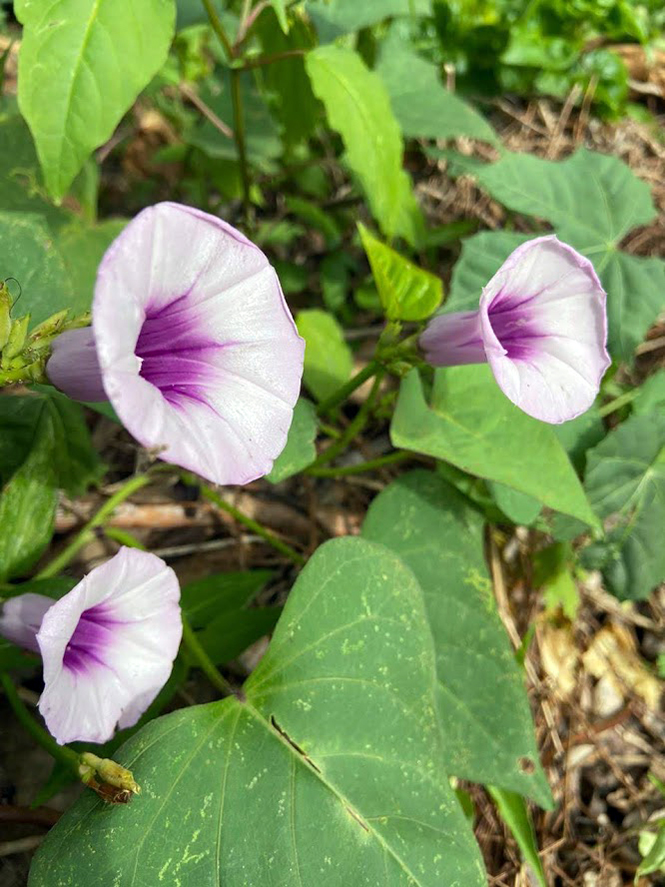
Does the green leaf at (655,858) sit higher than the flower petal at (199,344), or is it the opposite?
the flower petal at (199,344)

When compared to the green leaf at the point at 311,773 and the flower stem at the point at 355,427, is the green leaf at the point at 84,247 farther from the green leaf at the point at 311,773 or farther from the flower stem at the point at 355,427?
the green leaf at the point at 311,773

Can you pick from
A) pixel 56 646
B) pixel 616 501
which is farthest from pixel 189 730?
pixel 616 501

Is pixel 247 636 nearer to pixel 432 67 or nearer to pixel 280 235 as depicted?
pixel 280 235

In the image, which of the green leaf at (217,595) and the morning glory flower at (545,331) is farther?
the green leaf at (217,595)

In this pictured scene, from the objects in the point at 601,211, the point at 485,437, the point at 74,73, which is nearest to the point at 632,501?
the point at 485,437

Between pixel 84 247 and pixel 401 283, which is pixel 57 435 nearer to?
pixel 84 247

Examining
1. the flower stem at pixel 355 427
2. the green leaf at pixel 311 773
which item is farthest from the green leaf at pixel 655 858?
the flower stem at pixel 355 427
